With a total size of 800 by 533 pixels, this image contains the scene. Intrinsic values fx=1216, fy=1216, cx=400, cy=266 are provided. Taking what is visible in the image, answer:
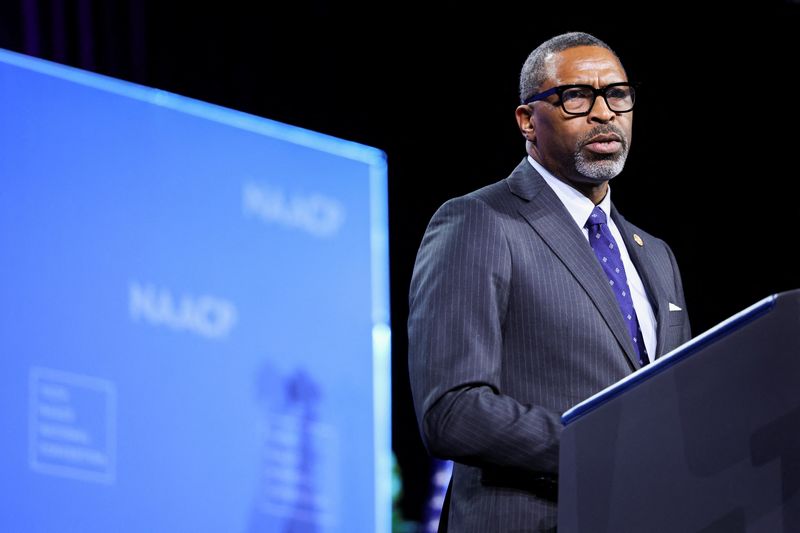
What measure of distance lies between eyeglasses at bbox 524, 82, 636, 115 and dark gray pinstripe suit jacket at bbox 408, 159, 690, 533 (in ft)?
0.69

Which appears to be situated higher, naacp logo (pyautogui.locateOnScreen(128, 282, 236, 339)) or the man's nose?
the man's nose

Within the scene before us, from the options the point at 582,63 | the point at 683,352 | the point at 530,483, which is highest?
the point at 582,63

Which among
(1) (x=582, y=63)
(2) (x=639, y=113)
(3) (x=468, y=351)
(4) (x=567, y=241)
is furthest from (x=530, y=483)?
(2) (x=639, y=113)

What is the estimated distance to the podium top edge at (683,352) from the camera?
1505 mm

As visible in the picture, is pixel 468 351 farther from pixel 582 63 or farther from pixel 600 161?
pixel 582 63

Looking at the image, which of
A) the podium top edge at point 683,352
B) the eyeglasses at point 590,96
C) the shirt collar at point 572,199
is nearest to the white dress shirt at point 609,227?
the shirt collar at point 572,199

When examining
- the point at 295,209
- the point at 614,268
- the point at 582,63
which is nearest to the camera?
the point at 614,268

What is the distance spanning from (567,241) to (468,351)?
1.03 feet

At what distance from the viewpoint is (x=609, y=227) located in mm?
2350

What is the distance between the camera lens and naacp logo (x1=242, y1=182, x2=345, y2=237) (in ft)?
10.4

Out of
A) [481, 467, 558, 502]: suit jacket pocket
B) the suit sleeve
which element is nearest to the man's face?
the suit sleeve

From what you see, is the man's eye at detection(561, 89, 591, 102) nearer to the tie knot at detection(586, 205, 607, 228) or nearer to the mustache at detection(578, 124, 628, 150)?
the mustache at detection(578, 124, 628, 150)

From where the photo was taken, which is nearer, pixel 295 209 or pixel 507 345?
pixel 507 345

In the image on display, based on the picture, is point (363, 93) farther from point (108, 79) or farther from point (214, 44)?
point (108, 79)
